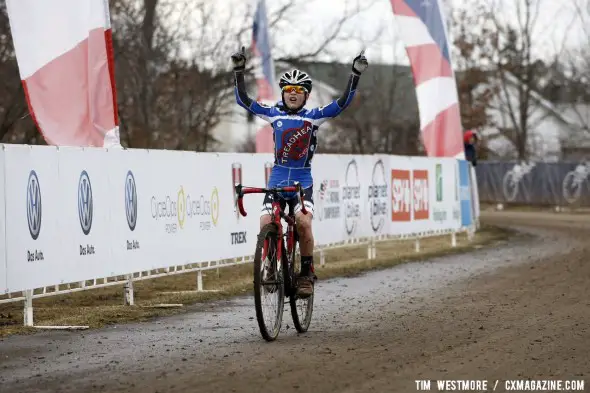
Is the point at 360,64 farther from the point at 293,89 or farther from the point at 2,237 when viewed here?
the point at 2,237

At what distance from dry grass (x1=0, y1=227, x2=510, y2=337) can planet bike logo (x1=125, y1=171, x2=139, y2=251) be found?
2.32 feet

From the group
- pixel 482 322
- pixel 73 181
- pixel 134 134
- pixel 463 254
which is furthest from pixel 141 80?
pixel 482 322

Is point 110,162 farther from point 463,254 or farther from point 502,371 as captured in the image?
point 463,254

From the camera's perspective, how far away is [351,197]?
21.3 m

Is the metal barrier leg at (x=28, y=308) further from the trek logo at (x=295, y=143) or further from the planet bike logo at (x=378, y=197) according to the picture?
the planet bike logo at (x=378, y=197)

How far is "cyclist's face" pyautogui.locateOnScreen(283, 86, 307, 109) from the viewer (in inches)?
424

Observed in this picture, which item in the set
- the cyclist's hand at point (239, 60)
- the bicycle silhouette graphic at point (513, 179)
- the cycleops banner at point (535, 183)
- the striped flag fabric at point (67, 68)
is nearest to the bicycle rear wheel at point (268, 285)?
the cyclist's hand at point (239, 60)

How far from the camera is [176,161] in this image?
15641 mm

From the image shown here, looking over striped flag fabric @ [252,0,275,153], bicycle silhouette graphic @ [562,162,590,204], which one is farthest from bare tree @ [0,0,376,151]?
bicycle silhouette graphic @ [562,162,590,204]

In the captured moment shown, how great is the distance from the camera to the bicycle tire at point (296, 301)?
1072 cm

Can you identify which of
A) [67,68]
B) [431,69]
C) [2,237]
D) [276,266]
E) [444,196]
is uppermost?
[431,69]

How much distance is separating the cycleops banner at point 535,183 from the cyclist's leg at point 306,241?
3629 centimetres

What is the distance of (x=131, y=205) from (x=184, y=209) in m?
1.51

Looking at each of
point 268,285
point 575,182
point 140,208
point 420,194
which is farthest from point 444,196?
point 575,182
